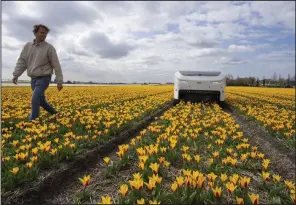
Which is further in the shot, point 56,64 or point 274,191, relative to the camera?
point 56,64

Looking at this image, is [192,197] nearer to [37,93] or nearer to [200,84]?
[37,93]

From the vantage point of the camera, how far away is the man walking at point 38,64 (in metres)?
7.71

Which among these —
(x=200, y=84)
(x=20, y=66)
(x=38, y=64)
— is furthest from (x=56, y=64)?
(x=200, y=84)

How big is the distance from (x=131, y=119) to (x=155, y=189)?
5.62 m

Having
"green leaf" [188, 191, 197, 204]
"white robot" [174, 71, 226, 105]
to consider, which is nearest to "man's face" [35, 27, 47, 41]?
"green leaf" [188, 191, 197, 204]

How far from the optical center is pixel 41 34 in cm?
763

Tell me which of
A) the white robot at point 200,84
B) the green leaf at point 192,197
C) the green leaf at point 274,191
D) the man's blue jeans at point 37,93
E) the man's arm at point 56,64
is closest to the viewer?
the green leaf at point 192,197

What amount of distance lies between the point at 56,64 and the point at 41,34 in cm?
87

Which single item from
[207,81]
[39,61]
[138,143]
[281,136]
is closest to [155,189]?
[138,143]

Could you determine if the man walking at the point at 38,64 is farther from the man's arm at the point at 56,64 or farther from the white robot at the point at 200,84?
the white robot at the point at 200,84

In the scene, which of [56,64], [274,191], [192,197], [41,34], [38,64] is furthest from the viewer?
[56,64]

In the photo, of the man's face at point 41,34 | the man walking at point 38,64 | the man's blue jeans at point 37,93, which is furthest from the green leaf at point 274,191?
the man's face at point 41,34

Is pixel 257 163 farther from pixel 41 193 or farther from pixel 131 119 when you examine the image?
pixel 131 119

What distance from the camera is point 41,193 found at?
3516mm
